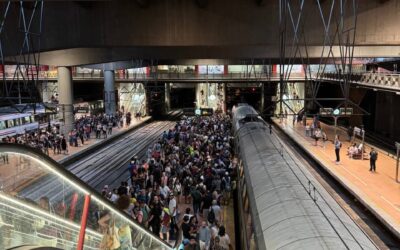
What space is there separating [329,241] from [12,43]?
53.3 feet

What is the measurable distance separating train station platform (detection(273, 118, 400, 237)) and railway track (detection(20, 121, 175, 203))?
35.5 feet

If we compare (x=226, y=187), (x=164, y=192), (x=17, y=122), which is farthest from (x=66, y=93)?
(x=164, y=192)

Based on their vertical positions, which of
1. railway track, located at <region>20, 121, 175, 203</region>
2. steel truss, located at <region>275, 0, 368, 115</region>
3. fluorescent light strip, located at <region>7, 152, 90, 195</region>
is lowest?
railway track, located at <region>20, 121, 175, 203</region>

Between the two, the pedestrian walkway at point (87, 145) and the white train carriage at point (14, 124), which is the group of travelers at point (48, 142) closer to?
the pedestrian walkway at point (87, 145)

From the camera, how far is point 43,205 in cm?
454

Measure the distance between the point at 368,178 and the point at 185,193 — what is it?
361 inches

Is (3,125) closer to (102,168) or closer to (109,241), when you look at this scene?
(102,168)

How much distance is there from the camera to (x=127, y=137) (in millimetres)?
38656

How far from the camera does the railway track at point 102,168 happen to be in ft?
15.0

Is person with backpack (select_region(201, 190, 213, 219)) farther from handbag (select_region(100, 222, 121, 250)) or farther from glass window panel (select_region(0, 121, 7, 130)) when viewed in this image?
glass window panel (select_region(0, 121, 7, 130))

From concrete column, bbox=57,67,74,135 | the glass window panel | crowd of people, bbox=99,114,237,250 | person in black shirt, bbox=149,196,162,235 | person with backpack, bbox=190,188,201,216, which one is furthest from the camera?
the glass window panel

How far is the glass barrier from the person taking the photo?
12.8 feet

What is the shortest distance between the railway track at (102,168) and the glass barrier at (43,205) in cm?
1

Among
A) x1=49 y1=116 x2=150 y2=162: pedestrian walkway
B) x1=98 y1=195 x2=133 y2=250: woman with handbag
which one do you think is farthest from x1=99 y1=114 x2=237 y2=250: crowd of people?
x1=49 y1=116 x2=150 y2=162: pedestrian walkway
